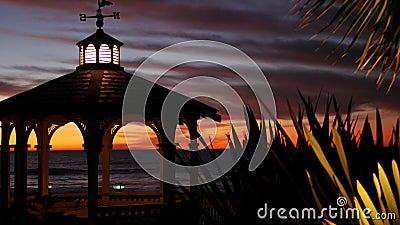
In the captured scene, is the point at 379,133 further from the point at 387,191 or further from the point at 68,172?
the point at 68,172

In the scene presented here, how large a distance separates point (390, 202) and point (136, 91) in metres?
12.8

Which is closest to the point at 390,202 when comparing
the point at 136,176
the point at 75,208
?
the point at 75,208

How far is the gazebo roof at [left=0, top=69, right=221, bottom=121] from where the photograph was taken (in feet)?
45.4

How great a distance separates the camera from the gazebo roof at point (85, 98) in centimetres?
1385

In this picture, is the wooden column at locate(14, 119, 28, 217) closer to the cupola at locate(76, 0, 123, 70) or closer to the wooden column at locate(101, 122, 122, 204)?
the cupola at locate(76, 0, 123, 70)

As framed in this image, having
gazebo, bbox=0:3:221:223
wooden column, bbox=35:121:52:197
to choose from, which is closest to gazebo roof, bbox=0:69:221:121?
gazebo, bbox=0:3:221:223

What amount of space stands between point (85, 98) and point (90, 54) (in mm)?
1897

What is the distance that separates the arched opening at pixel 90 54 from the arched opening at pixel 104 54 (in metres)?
0.15

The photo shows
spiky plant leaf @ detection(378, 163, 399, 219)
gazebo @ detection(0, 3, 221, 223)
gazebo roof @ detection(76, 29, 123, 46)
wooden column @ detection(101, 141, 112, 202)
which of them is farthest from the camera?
wooden column @ detection(101, 141, 112, 202)

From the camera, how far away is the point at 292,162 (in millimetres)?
4402

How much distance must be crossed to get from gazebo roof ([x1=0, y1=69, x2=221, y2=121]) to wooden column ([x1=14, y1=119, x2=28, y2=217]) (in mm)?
439

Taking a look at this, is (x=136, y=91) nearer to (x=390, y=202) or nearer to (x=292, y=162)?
(x=292, y=162)

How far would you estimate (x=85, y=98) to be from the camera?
14.1 metres

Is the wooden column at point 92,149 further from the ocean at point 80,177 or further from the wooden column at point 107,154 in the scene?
the ocean at point 80,177
